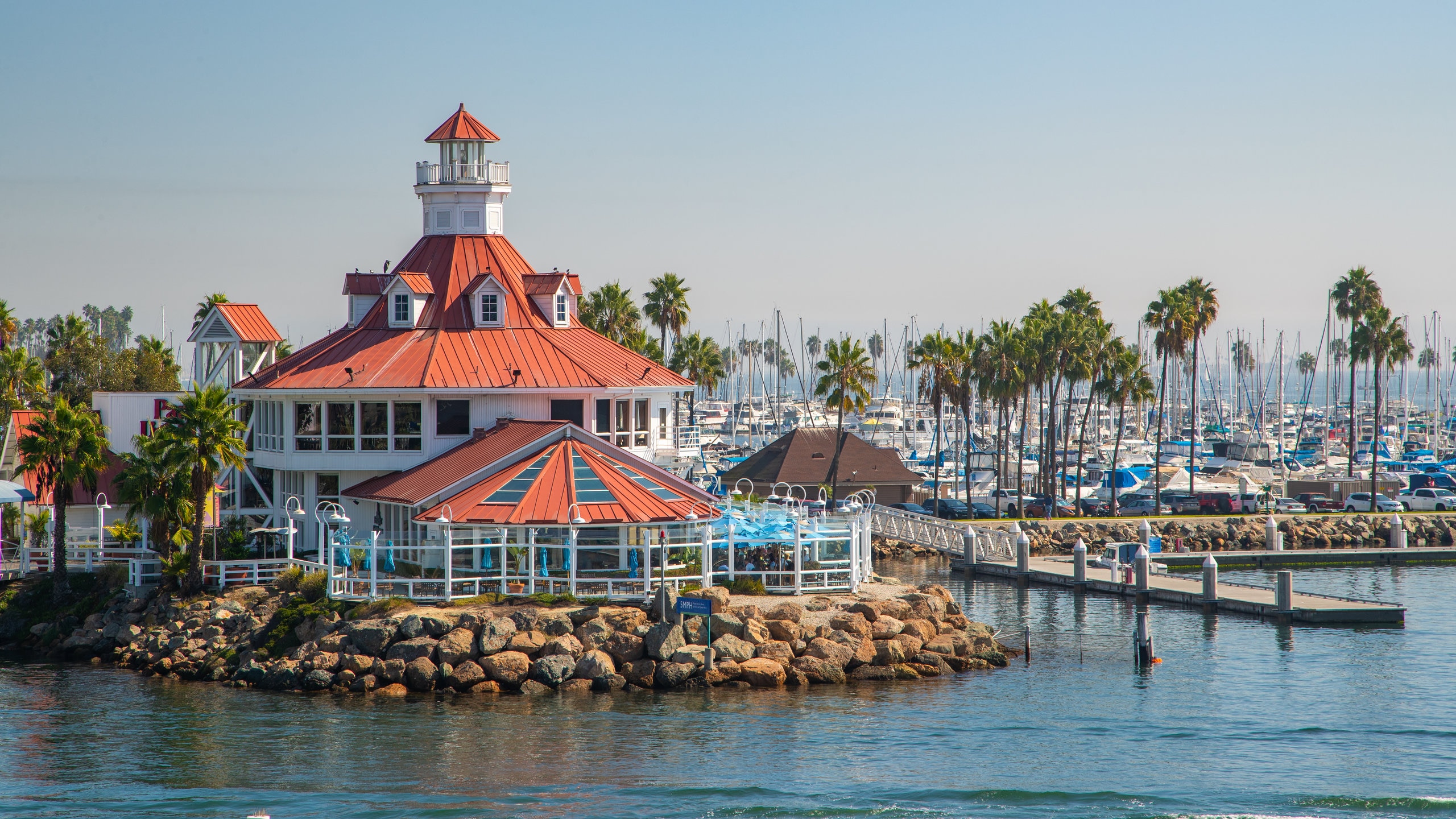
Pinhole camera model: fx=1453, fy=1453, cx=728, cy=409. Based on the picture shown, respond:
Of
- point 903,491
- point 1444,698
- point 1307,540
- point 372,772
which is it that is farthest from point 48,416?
point 1307,540

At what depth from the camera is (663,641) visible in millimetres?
34500

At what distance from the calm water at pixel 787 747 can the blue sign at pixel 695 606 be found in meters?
2.02

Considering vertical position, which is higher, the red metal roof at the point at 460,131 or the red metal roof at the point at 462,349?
the red metal roof at the point at 460,131

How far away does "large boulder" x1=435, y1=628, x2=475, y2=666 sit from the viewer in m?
34.2

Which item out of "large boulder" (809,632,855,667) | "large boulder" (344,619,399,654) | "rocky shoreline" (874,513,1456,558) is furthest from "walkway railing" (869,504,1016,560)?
"large boulder" (344,619,399,654)

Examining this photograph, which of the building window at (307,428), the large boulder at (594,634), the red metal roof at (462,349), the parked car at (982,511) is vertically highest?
the red metal roof at (462,349)

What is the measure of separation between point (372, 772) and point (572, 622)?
8.29 metres

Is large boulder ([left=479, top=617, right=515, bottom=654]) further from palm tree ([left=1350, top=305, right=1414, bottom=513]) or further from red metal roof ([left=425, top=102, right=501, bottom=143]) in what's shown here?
palm tree ([left=1350, top=305, right=1414, bottom=513])

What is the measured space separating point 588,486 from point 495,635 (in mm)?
5354

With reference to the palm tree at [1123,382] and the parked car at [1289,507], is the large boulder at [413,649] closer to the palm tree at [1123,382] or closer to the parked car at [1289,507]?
the palm tree at [1123,382]

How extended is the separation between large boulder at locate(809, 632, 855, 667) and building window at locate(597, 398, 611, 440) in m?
12.5

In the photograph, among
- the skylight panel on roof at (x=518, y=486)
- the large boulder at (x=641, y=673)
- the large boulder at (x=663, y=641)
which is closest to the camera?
the large boulder at (x=641, y=673)

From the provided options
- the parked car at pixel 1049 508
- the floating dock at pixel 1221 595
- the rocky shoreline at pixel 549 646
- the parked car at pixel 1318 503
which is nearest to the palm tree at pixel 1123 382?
the parked car at pixel 1049 508

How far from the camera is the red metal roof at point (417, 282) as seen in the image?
47000 mm
